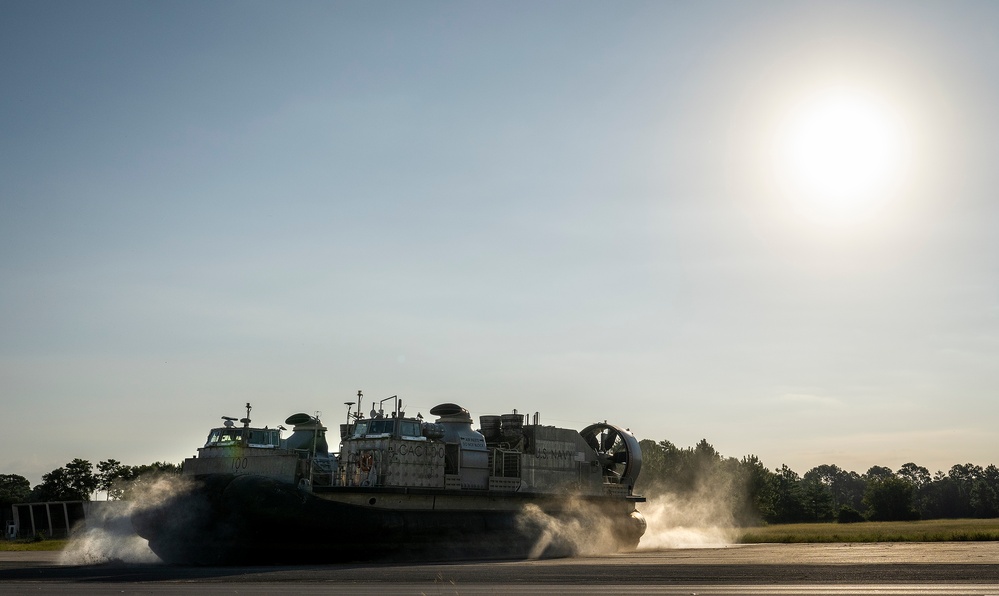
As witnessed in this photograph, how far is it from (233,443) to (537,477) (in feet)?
36.8

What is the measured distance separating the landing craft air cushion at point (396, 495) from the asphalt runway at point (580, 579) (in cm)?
306

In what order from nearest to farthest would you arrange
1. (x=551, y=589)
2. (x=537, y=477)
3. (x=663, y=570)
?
(x=551, y=589) < (x=663, y=570) < (x=537, y=477)

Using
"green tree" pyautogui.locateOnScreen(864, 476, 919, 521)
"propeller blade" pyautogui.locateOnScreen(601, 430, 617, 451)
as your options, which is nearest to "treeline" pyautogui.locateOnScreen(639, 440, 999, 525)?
"green tree" pyautogui.locateOnScreen(864, 476, 919, 521)

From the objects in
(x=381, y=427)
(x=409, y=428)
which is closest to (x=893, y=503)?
(x=409, y=428)

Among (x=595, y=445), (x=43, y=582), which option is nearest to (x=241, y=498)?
(x=43, y=582)

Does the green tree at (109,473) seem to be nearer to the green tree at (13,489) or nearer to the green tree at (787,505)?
the green tree at (13,489)

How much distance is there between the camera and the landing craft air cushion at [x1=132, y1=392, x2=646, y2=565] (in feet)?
77.7

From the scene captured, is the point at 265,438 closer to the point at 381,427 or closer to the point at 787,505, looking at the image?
the point at 381,427

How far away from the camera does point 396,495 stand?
26672 mm

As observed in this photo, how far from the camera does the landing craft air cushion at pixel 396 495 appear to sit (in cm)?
2369

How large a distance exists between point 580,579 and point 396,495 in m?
11.8

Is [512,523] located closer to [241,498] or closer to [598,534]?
[598,534]

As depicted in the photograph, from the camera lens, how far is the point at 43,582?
16.4m

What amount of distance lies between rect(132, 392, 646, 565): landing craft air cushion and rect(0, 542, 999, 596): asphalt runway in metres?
3.06
